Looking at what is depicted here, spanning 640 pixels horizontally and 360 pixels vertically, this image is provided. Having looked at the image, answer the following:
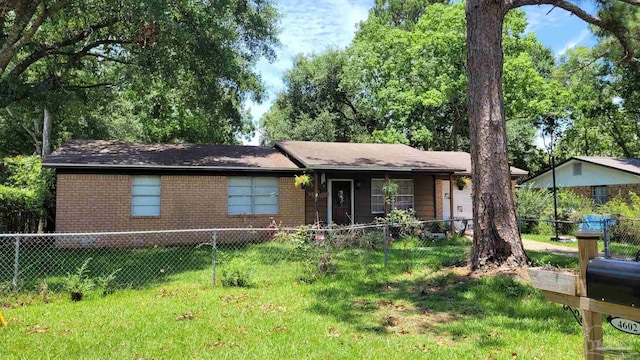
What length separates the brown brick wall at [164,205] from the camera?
43.7 feet

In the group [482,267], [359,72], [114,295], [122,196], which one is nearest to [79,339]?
[114,295]

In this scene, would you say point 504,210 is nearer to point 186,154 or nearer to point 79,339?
point 79,339

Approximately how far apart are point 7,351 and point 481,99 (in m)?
8.31

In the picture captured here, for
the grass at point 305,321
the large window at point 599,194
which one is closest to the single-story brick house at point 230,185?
the grass at point 305,321

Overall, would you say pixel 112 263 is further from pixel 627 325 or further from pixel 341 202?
pixel 627 325

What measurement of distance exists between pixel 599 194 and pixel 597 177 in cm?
88

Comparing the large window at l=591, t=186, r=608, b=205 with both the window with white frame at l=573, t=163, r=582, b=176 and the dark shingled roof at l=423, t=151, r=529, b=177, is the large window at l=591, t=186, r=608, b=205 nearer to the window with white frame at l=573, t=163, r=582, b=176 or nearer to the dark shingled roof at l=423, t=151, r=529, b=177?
the window with white frame at l=573, t=163, r=582, b=176

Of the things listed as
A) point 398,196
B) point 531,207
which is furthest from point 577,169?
point 398,196

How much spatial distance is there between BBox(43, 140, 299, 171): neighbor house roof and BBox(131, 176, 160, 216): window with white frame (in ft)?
1.98

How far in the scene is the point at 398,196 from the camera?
17.7m

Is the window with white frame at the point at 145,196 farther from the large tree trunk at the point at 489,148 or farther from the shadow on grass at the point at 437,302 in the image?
the large tree trunk at the point at 489,148

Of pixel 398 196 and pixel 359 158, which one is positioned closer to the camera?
pixel 359 158

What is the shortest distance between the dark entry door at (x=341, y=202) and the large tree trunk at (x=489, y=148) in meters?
8.55

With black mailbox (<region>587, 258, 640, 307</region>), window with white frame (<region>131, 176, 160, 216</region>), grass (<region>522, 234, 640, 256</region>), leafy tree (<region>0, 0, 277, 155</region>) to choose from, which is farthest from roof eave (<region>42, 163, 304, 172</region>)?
black mailbox (<region>587, 258, 640, 307</region>)
